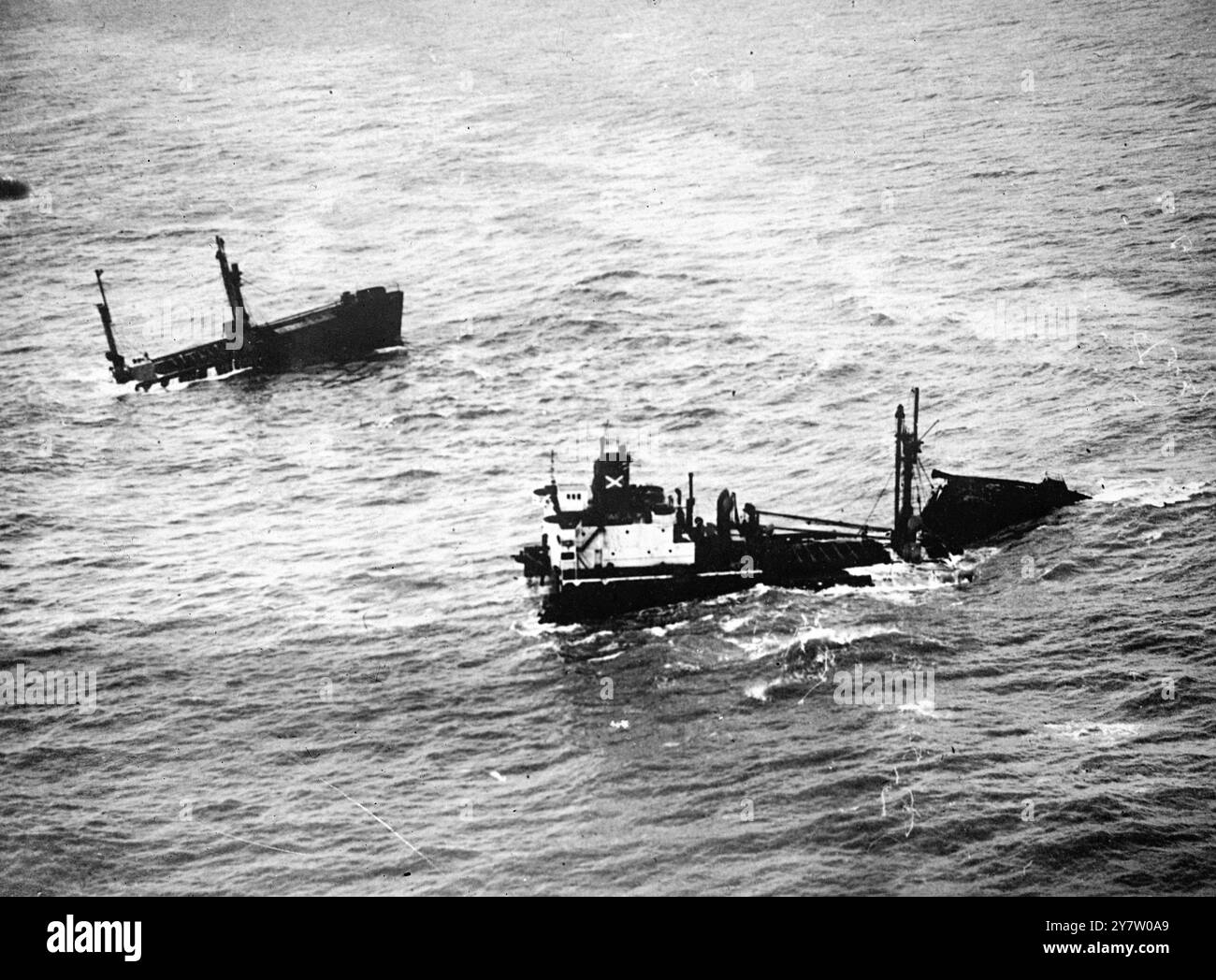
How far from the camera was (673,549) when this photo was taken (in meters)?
102

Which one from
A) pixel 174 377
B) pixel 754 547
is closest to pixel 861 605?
pixel 754 547

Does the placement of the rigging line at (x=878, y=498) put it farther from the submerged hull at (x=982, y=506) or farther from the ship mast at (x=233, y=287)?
the ship mast at (x=233, y=287)

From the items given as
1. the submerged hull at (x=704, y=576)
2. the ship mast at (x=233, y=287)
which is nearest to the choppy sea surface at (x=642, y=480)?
the submerged hull at (x=704, y=576)

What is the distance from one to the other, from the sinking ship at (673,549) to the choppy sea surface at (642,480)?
191 cm

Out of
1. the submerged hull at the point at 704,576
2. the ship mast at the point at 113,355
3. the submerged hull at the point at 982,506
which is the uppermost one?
the ship mast at the point at 113,355

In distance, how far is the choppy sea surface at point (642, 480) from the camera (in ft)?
257

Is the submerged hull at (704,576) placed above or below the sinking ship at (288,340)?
below

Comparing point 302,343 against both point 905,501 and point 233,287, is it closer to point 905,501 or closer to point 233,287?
point 233,287

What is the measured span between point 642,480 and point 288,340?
50.5 metres

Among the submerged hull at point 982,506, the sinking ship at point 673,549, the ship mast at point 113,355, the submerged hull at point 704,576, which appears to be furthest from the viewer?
the ship mast at point 113,355

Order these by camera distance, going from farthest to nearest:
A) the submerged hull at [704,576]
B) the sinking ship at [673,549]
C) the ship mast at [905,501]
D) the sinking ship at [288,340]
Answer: the sinking ship at [288,340] < the ship mast at [905,501] < the sinking ship at [673,549] < the submerged hull at [704,576]

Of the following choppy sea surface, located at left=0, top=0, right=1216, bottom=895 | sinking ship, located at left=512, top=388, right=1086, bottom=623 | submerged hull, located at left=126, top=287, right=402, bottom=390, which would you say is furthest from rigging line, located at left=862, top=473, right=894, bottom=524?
submerged hull, located at left=126, top=287, right=402, bottom=390

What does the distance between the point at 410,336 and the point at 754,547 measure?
64.0m

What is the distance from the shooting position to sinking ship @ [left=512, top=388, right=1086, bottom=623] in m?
100
